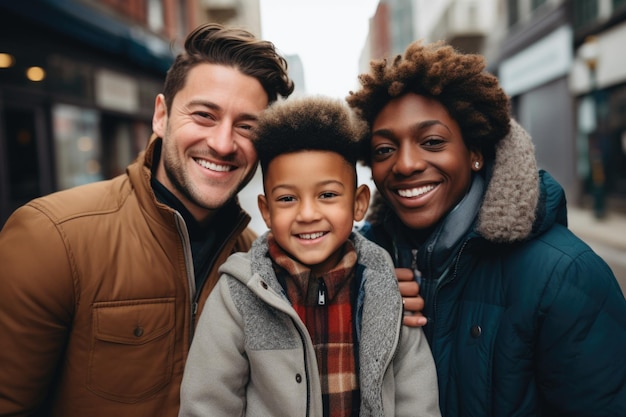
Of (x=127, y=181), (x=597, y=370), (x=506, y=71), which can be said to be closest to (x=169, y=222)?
(x=127, y=181)

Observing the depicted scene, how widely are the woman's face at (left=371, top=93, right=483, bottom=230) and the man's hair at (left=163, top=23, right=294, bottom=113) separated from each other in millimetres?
764

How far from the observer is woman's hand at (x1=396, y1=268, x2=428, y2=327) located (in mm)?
1962

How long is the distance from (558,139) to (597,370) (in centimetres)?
1693

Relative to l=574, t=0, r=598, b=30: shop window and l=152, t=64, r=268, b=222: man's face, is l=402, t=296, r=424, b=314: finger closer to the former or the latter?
l=152, t=64, r=268, b=222: man's face

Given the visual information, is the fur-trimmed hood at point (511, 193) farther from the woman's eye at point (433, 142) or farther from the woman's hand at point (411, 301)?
the woman's hand at point (411, 301)

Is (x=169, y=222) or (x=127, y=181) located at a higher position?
(x=127, y=181)

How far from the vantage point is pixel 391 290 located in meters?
1.99

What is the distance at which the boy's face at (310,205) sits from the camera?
2.05m

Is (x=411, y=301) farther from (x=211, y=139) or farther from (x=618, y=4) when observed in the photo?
(x=618, y=4)

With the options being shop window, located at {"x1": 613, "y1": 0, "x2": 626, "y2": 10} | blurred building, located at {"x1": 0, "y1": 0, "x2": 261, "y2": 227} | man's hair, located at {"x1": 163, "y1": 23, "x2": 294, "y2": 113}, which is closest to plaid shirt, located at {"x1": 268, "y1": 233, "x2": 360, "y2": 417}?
man's hair, located at {"x1": 163, "y1": 23, "x2": 294, "y2": 113}

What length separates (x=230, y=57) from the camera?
2.45 meters

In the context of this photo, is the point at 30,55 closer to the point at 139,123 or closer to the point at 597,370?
the point at 139,123

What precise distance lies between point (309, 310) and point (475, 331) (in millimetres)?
682

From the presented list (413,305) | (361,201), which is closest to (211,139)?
(361,201)
